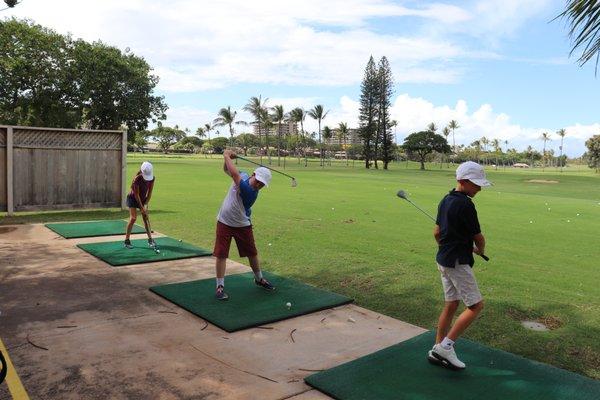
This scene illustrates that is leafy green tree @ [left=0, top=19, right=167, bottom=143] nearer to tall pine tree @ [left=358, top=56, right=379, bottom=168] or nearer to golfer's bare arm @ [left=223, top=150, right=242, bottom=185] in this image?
tall pine tree @ [left=358, top=56, right=379, bottom=168]

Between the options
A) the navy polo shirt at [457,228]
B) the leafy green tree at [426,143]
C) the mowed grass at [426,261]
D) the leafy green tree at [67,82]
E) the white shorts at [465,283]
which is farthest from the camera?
the leafy green tree at [426,143]

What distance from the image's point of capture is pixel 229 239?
5.89m

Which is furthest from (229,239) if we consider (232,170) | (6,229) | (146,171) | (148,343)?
(6,229)

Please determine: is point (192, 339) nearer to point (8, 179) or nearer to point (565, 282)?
point (565, 282)

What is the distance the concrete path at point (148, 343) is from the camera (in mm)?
3717

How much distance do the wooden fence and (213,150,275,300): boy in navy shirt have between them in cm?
853

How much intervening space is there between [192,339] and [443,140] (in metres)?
71.5

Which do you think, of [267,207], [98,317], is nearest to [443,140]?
[267,207]

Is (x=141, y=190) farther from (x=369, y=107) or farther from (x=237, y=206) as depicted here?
(x=369, y=107)

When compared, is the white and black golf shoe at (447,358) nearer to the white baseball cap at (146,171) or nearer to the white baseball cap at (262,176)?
the white baseball cap at (262,176)

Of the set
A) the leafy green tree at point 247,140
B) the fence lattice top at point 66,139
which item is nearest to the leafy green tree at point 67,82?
the fence lattice top at point 66,139

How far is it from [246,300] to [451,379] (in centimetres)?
264

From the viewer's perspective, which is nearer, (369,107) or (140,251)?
(140,251)

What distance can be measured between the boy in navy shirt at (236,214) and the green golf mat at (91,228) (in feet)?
16.3
